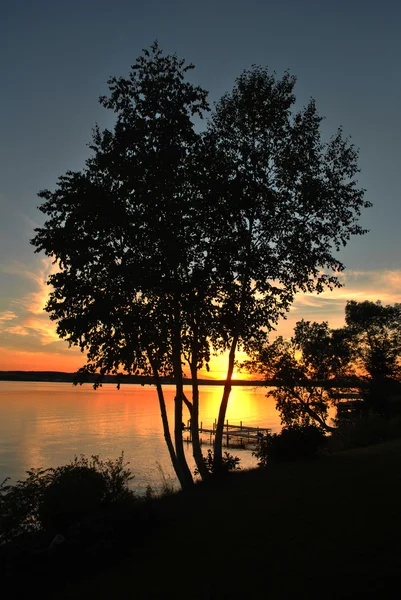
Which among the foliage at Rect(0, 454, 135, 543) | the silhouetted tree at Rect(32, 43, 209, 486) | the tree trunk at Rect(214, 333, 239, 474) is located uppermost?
the silhouetted tree at Rect(32, 43, 209, 486)

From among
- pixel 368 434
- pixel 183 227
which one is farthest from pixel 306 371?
pixel 183 227

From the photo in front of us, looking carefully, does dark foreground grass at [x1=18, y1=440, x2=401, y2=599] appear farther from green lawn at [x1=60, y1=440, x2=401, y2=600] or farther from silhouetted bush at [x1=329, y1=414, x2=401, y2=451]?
silhouetted bush at [x1=329, y1=414, x2=401, y2=451]

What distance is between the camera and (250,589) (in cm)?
754

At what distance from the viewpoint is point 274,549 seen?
9016 millimetres

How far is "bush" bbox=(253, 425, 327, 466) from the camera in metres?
21.6

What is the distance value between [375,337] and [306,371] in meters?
14.9

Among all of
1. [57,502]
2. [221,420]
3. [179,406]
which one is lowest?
[57,502]

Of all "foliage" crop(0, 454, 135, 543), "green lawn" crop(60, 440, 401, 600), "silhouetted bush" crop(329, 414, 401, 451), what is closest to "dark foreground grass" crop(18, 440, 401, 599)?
"green lawn" crop(60, 440, 401, 600)

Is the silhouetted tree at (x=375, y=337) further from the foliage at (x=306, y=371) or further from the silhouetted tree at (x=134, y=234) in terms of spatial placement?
the silhouetted tree at (x=134, y=234)

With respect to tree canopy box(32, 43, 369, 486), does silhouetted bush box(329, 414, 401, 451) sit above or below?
below

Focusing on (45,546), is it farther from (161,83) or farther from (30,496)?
(161,83)

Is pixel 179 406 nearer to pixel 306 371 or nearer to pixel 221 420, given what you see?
pixel 221 420

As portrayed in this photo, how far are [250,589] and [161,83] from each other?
17193mm

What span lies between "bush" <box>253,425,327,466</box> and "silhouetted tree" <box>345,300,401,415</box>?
25121mm
